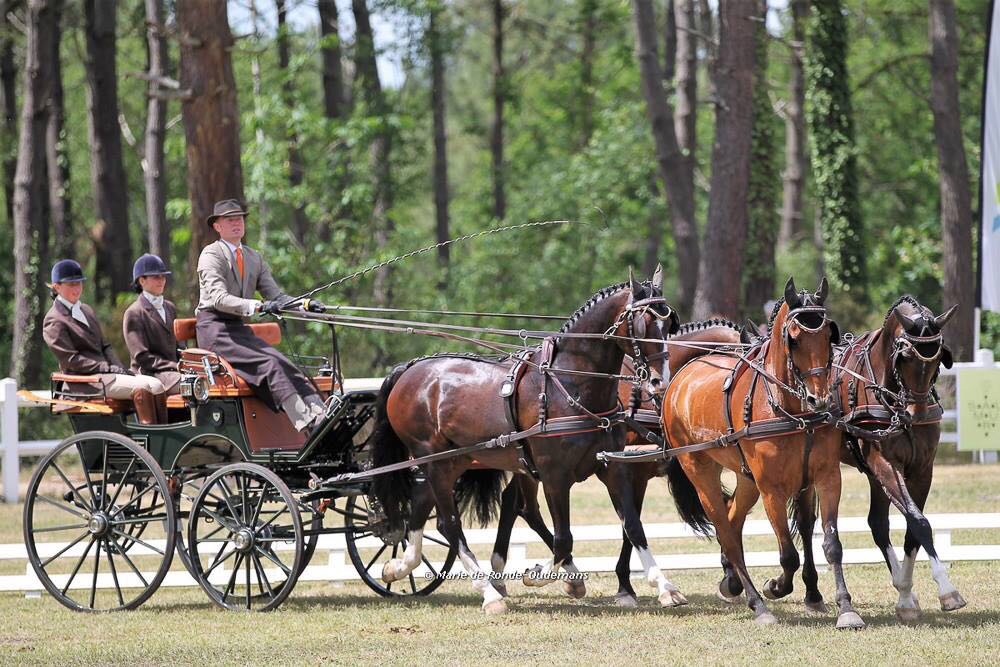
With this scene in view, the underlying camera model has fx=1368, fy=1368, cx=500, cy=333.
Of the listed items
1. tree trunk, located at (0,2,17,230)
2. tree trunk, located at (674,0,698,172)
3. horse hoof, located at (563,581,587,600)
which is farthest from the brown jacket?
tree trunk, located at (0,2,17,230)

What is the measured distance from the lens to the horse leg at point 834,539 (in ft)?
24.3

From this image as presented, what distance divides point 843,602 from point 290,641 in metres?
3.08

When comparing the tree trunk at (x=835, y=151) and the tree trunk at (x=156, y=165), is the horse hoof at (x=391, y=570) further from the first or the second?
the tree trunk at (x=835, y=151)

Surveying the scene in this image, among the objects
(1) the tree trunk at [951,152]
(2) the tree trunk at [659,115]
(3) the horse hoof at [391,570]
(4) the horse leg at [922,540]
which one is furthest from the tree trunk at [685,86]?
(4) the horse leg at [922,540]

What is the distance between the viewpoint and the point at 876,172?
34688mm

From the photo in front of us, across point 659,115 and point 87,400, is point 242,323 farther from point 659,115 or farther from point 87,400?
point 659,115

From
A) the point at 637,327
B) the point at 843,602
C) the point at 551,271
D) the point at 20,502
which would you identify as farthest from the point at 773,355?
the point at 551,271

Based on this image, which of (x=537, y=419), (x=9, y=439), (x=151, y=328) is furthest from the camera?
(x=9, y=439)

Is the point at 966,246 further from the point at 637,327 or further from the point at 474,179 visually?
the point at 474,179

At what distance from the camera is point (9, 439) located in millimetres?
14656

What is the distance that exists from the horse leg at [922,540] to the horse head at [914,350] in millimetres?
567

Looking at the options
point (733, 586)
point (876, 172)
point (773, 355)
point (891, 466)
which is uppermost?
point (876, 172)

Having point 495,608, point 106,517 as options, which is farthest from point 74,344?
point 495,608

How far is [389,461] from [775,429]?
2959 millimetres
